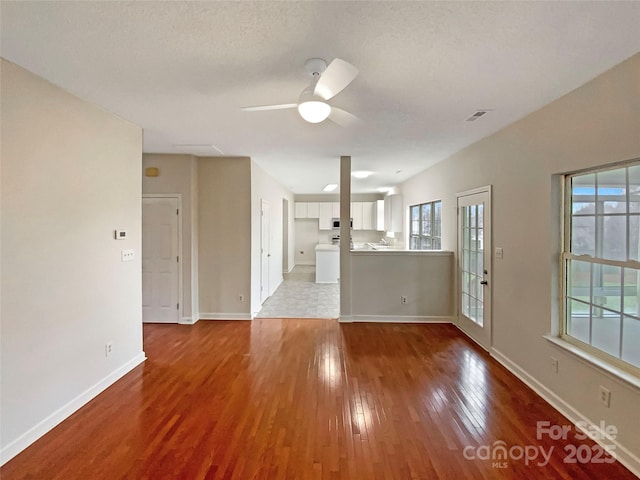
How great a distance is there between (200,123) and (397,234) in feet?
19.4

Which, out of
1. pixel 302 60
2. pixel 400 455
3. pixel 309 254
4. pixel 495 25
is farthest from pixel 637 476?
pixel 309 254

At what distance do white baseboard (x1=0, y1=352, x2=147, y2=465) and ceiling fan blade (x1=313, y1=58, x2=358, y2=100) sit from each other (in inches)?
116

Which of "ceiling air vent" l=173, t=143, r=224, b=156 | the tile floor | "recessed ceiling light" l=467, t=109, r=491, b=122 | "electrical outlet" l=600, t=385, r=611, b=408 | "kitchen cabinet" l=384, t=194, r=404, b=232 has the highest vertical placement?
"ceiling air vent" l=173, t=143, r=224, b=156

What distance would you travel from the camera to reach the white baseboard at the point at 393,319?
484 cm

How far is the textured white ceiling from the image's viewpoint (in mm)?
1571

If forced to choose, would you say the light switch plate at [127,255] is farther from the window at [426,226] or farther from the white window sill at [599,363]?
the window at [426,226]

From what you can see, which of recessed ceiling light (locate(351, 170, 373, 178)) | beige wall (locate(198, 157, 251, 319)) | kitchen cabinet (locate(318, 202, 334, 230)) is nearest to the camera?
beige wall (locate(198, 157, 251, 319))

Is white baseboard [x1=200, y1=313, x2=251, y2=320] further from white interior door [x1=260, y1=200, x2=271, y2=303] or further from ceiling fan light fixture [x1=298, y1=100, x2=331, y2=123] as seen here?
ceiling fan light fixture [x1=298, y1=100, x2=331, y2=123]

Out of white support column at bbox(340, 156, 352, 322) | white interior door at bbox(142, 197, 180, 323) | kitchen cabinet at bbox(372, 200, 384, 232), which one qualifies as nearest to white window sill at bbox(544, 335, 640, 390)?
white support column at bbox(340, 156, 352, 322)

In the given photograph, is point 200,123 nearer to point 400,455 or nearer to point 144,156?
point 144,156

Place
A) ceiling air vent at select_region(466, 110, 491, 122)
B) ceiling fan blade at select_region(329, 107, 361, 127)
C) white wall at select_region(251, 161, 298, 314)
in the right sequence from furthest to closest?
white wall at select_region(251, 161, 298, 314) → ceiling air vent at select_region(466, 110, 491, 122) → ceiling fan blade at select_region(329, 107, 361, 127)

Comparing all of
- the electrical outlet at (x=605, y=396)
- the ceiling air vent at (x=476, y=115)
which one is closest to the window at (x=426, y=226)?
the ceiling air vent at (x=476, y=115)

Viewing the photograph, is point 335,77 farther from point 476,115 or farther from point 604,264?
point 604,264

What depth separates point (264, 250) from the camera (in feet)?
19.9
